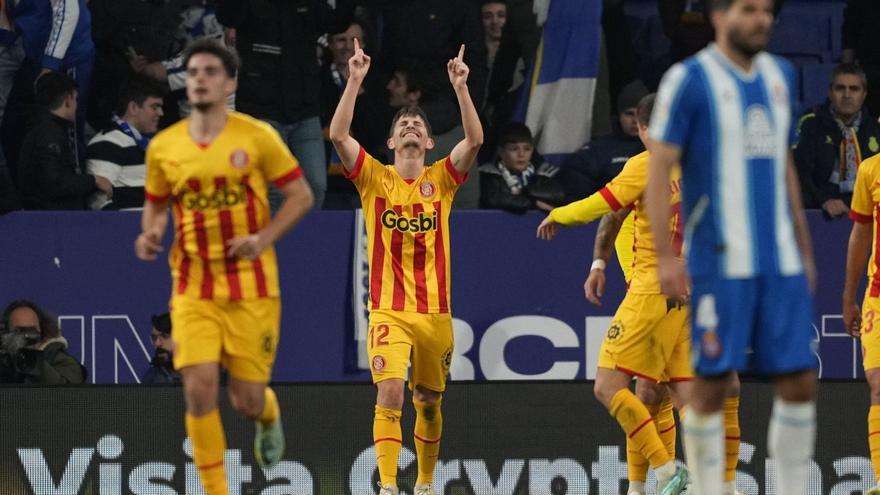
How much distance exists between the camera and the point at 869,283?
9258mm

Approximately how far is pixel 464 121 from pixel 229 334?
8.64 ft

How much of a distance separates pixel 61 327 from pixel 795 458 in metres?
6.64

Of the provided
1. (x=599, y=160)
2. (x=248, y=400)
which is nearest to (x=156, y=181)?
(x=248, y=400)

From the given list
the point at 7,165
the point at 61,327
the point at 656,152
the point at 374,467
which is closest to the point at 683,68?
the point at 656,152

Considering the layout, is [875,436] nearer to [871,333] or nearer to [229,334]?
[871,333]

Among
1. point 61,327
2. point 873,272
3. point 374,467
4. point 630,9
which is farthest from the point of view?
point 630,9

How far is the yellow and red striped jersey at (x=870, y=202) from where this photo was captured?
920cm

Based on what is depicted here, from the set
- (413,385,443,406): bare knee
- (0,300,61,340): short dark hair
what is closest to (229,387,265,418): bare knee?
(413,385,443,406): bare knee

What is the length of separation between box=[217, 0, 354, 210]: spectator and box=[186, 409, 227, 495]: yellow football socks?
196 inches

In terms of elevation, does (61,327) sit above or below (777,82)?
below

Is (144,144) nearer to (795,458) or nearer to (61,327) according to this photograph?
(61,327)

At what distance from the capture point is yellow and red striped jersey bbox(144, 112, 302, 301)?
295 inches

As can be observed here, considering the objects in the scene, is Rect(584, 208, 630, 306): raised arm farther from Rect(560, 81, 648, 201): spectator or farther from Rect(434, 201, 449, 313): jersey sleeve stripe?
Rect(560, 81, 648, 201): spectator

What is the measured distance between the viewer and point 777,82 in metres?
6.50
